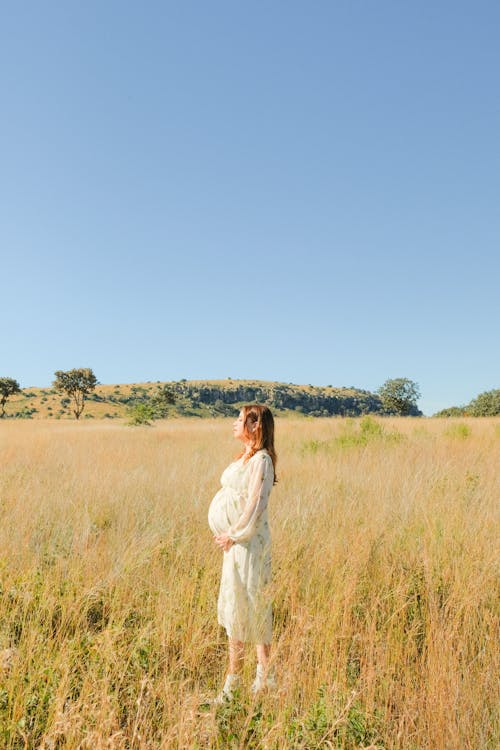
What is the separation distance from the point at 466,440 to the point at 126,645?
1136 centimetres

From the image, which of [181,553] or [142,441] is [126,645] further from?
[142,441]

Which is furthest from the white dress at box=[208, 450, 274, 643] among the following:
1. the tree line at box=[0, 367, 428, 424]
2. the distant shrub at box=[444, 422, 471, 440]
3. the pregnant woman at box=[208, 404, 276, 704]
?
the tree line at box=[0, 367, 428, 424]

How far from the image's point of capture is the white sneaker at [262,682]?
2865mm

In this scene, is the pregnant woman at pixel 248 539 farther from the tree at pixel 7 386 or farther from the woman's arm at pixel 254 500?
the tree at pixel 7 386

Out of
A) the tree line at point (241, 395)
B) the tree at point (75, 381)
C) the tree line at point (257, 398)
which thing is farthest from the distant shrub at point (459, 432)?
the tree at point (75, 381)

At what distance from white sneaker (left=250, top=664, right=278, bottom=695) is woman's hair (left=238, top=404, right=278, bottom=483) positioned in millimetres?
1189

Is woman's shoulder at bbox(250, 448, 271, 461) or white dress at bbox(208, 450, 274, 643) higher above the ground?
woman's shoulder at bbox(250, 448, 271, 461)

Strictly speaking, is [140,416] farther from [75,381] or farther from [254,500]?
[75,381]

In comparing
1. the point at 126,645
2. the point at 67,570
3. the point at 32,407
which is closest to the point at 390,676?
the point at 126,645

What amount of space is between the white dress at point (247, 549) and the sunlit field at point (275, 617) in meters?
0.20

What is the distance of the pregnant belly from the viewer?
10.8 feet

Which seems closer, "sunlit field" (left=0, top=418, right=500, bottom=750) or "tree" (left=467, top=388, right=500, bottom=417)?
"sunlit field" (left=0, top=418, right=500, bottom=750)

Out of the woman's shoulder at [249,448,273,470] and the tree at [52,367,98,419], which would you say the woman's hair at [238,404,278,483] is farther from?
the tree at [52,367,98,419]

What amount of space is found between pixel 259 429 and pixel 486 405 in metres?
47.7
